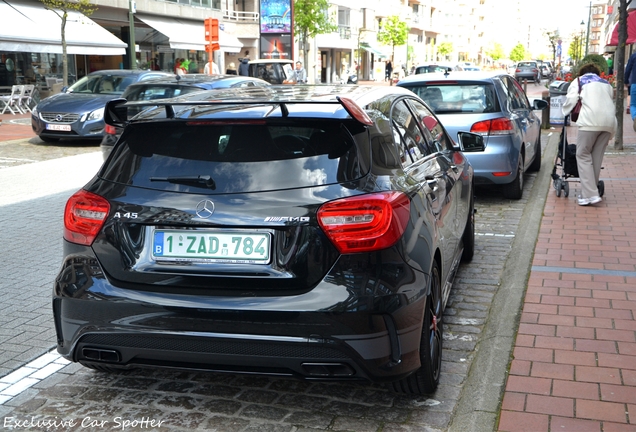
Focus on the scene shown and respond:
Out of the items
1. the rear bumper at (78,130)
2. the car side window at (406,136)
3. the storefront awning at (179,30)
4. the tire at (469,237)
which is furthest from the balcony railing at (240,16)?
the car side window at (406,136)

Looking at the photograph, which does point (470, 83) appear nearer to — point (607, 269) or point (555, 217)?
point (555, 217)

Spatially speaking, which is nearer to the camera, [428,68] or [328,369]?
[328,369]

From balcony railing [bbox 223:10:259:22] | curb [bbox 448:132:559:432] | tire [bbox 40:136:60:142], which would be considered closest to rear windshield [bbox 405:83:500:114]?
curb [bbox 448:132:559:432]

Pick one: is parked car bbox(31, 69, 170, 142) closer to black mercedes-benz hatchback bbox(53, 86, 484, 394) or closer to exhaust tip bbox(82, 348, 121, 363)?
black mercedes-benz hatchback bbox(53, 86, 484, 394)

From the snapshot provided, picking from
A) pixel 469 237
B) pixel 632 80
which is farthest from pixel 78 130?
pixel 469 237

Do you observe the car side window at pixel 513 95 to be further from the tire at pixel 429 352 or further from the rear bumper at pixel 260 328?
the rear bumper at pixel 260 328

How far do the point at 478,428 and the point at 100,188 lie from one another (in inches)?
81.1

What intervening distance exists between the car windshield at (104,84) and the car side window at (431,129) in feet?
41.9

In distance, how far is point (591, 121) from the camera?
857cm

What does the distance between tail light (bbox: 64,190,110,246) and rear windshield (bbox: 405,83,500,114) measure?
6.23 metres

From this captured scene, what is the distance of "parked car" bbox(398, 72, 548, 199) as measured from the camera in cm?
907

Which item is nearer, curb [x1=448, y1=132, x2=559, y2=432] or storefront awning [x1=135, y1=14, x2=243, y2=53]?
curb [x1=448, y1=132, x2=559, y2=432]

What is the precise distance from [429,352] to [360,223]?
0.85m

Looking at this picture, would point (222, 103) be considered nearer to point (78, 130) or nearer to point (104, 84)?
point (78, 130)
